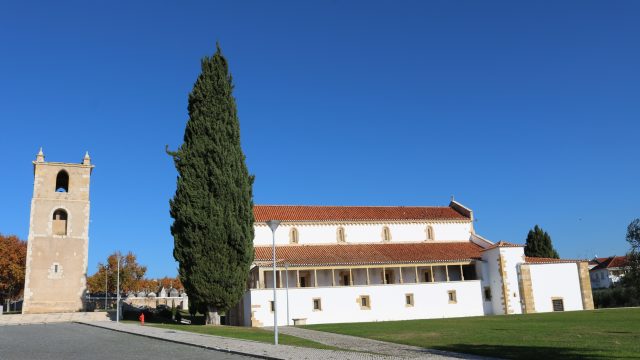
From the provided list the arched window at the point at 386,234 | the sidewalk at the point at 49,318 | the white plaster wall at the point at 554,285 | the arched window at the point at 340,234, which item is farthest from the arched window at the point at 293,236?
the white plaster wall at the point at 554,285

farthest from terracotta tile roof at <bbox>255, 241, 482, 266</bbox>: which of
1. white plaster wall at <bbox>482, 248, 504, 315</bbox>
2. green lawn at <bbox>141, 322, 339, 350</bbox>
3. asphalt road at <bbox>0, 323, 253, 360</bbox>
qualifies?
asphalt road at <bbox>0, 323, 253, 360</bbox>

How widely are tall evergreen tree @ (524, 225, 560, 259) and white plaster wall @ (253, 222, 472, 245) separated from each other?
21779 mm

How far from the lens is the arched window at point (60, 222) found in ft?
153

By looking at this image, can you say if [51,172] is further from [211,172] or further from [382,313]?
[382,313]

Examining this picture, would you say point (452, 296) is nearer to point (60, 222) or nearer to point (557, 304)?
point (557, 304)

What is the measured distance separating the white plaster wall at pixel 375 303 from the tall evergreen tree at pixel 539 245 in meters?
26.6

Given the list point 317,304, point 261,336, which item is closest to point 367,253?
point 317,304

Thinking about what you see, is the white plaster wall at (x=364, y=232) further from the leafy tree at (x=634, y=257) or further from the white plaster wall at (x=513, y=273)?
the leafy tree at (x=634, y=257)

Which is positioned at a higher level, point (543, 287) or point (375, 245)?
point (375, 245)

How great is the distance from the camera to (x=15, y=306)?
6469cm

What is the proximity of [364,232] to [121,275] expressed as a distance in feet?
166

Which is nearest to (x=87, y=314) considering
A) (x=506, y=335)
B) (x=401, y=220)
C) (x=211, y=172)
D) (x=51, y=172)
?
(x=51, y=172)

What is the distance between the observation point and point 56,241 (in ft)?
149

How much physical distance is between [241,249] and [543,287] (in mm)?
25609
